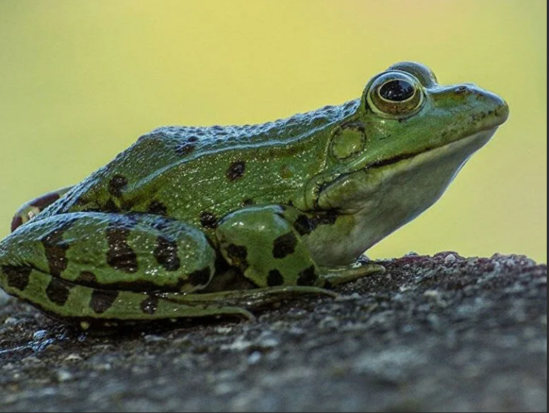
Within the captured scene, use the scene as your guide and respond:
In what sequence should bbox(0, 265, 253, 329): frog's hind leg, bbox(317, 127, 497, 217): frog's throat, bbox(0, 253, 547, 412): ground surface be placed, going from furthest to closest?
1. bbox(317, 127, 497, 217): frog's throat
2. bbox(0, 265, 253, 329): frog's hind leg
3. bbox(0, 253, 547, 412): ground surface

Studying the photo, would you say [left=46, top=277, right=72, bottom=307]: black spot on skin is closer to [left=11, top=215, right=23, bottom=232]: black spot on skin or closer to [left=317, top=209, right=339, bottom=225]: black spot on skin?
[left=317, top=209, right=339, bottom=225]: black spot on skin

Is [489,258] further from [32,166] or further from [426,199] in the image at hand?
[32,166]

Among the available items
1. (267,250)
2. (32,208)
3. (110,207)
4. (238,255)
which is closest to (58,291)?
(110,207)

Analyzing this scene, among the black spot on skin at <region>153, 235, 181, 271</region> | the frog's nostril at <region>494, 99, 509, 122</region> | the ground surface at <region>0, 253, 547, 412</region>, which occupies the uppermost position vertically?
the frog's nostril at <region>494, 99, 509, 122</region>

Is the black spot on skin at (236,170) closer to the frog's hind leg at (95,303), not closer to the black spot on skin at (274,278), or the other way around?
the black spot on skin at (274,278)

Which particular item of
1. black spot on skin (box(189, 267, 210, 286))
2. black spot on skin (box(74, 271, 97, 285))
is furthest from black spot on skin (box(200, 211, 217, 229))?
black spot on skin (box(74, 271, 97, 285))
